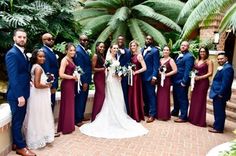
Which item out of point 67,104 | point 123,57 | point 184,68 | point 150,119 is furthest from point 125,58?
point 67,104

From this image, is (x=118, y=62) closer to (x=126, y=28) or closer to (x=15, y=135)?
(x=15, y=135)

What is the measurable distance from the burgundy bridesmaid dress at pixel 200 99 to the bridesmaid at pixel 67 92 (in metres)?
2.55

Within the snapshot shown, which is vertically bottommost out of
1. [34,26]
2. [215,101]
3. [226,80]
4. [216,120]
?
[216,120]

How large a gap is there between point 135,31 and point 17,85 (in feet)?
21.7

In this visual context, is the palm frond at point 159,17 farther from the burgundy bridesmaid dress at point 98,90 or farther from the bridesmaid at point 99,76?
the burgundy bridesmaid dress at point 98,90

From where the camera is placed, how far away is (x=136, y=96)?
6.75m

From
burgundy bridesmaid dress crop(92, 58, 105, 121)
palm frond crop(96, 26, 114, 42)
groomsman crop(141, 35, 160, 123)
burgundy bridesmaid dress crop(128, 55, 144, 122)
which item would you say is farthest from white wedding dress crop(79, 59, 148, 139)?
palm frond crop(96, 26, 114, 42)

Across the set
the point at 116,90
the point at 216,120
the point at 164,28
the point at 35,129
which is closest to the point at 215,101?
the point at 216,120

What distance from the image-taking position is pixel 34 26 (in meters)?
8.12

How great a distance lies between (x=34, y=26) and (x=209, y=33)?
5795 millimetres

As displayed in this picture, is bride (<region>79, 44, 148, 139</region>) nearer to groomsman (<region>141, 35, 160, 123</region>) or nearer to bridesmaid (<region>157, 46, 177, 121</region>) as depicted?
groomsman (<region>141, 35, 160, 123</region>)

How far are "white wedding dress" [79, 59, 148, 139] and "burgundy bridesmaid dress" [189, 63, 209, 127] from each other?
125 centimetres

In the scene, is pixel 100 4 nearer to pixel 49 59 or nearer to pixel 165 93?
pixel 165 93

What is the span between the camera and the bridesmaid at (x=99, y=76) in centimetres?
627
